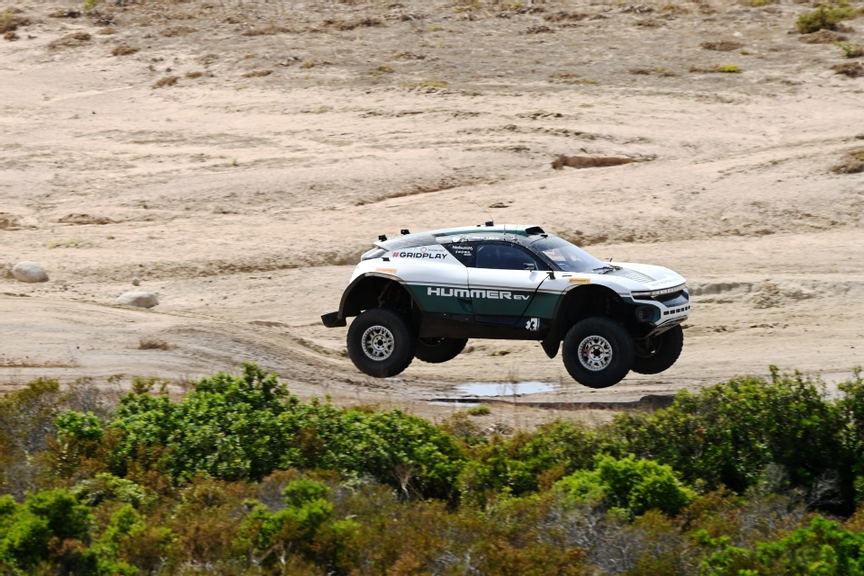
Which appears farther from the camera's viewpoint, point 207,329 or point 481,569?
point 207,329

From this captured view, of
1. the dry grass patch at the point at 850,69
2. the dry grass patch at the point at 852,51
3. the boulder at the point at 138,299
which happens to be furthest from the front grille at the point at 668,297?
the dry grass patch at the point at 852,51

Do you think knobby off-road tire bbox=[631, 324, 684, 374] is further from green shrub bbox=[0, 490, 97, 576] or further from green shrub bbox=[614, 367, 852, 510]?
green shrub bbox=[0, 490, 97, 576]

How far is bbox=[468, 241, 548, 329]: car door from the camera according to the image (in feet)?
42.0

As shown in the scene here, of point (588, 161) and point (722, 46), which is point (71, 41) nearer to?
point (588, 161)

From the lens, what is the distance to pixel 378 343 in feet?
43.8

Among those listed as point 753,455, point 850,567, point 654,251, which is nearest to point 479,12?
point 654,251

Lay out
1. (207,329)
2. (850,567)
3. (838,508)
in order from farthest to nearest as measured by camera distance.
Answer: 1. (207,329)
2. (838,508)
3. (850,567)

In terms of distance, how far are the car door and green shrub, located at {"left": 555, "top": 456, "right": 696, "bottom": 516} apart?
420 centimetres

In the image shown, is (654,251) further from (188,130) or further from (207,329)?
(188,130)

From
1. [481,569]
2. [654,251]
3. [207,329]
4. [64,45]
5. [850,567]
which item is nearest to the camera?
[850,567]

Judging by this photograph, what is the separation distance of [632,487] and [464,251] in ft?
17.0

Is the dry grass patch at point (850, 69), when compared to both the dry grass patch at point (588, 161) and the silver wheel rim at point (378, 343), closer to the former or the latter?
the dry grass patch at point (588, 161)

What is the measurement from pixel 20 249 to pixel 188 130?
389 inches

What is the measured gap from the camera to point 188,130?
3294 centimetres
